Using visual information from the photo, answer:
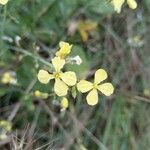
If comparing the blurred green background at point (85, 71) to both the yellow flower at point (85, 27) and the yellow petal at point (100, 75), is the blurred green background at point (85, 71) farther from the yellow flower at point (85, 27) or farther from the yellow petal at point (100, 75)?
the yellow petal at point (100, 75)

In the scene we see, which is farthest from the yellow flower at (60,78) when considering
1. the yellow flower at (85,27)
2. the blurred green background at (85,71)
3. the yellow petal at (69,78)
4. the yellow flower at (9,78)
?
the yellow flower at (85,27)

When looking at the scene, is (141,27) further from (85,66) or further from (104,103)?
(85,66)

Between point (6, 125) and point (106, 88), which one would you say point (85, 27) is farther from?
point (106, 88)

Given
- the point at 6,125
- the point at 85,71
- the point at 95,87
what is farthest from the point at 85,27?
the point at 95,87

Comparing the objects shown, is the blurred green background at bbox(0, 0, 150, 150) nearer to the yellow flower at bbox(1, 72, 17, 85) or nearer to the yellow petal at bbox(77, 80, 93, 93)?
the yellow flower at bbox(1, 72, 17, 85)

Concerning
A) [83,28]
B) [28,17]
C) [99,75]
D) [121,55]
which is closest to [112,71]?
[121,55]

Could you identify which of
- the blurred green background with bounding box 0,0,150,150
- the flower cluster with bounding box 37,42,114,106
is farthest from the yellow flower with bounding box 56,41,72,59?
the blurred green background with bounding box 0,0,150,150
